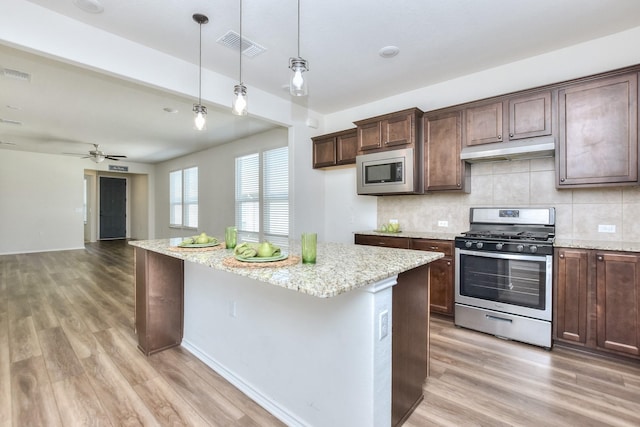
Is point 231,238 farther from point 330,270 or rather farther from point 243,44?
point 243,44

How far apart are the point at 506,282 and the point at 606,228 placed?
99 cm

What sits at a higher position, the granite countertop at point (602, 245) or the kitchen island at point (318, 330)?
the granite countertop at point (602, 245)

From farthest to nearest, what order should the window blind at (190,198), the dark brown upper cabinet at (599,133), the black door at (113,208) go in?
1. the black door at (113,208)
2. the window blind at (190,198)
3. the dark brown upper cabinet at (599,133)

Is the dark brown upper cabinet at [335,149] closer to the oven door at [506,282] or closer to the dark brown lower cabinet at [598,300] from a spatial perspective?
the oven door at [506,282]

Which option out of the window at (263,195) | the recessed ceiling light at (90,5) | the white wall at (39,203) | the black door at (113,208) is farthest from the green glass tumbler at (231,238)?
the black door at (113,208)

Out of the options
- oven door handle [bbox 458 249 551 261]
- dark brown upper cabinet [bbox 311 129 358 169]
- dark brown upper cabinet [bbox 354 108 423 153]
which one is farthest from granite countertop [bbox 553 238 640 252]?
dark brown upper cabinet [bbox 311 129 358 169]

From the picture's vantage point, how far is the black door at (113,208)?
35.7 ft

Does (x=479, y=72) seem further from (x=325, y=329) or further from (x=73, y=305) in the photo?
(x=73, y=305)

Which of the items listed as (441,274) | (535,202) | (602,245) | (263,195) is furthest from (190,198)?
(602,245)

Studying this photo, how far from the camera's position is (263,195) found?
19.0 ft

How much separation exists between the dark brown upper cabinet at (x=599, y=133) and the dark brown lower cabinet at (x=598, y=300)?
651mm

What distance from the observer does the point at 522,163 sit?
309cm

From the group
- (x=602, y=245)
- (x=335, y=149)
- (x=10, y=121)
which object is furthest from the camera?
(x=10, y=121)

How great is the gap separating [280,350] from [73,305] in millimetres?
3330
